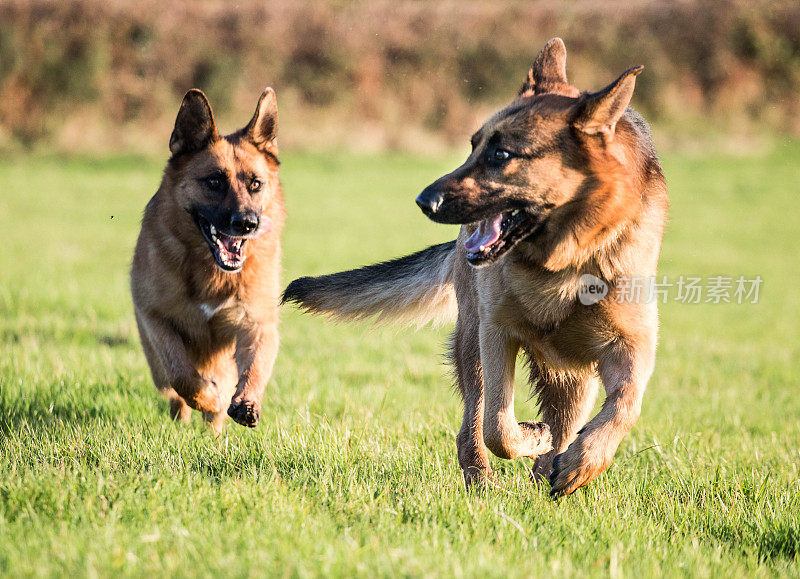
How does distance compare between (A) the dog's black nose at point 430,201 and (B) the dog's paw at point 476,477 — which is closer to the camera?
(A) the dog's black nose at point 430,201

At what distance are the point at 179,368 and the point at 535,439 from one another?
6.10 ft

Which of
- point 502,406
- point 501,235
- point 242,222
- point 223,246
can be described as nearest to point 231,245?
point 223,246

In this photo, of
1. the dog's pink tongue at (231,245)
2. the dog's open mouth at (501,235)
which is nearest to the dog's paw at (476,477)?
the dog's open mouth at (501,235)

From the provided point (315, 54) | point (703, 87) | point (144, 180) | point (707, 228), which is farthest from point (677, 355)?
point (703, 87)

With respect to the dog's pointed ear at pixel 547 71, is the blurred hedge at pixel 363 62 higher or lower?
higher

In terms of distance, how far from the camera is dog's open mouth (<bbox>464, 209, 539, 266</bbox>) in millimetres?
3477

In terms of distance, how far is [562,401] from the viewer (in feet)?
13.8

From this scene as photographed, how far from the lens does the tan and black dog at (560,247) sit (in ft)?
11.4

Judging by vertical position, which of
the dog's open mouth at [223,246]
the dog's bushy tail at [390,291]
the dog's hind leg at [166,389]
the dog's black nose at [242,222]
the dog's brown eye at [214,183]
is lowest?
→ the dog's hind leg at [166,389]

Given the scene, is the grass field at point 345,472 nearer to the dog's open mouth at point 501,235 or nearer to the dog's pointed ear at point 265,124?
the dog's open mouth at point 501,235

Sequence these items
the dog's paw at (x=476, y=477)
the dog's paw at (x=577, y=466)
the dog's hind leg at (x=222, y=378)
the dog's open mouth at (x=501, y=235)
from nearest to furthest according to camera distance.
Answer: the dog's paw at (x=577, y=466) → the dog's open mouth at (x=501, y=235) → the dog's paw at (x=476, y=477) → the dog's hind leg at (x=222, y=378)

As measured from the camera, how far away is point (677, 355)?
883 centimetres

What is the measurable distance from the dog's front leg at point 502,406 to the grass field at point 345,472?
195mm

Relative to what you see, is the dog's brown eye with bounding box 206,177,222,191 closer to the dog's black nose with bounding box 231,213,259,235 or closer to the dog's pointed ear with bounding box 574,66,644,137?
the dog's black nose with bounding box 231,213,259,235
